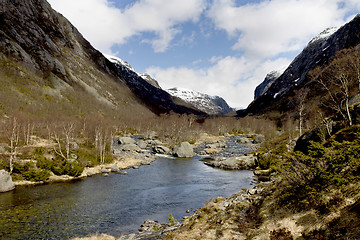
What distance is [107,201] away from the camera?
3159 cm

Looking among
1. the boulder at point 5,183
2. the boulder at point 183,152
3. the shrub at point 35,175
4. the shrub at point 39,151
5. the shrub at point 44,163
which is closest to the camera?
the boulder at point 5,183

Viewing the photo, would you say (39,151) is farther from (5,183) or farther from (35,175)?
(5,183)

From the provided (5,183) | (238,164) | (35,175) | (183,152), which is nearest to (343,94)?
(238,164)

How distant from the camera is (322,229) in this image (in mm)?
9906

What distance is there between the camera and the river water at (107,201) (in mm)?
23244

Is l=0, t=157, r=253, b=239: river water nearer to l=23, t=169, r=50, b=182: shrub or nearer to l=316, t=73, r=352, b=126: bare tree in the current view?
l=23, t=169, r=50, b=182: shrub

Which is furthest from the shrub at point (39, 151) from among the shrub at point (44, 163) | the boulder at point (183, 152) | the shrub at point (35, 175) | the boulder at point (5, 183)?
the boulder at point (183, 152)

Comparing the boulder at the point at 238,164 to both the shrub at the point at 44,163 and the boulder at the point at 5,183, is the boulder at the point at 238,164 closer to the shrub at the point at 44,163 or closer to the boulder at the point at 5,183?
the shrub at the point at 44,163

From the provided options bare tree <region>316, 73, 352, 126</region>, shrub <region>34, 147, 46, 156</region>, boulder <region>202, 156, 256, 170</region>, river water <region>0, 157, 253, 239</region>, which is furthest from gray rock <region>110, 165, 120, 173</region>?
bare tree <region>316, 73, 352, 126</region>

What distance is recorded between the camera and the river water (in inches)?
915

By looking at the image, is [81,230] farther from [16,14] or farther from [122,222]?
[16,14]

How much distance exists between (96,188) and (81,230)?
50.4ft

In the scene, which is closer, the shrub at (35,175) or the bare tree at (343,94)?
the bare tree at (343,94)

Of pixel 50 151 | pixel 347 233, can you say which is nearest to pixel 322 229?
pixel 347 233
